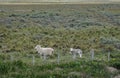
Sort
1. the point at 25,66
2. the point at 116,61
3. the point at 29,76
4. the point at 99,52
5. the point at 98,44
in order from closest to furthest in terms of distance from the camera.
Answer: the point at 29,76 → the point at 25,66 → the point at 116,61 → the point at 99,52 → the point at 98,44

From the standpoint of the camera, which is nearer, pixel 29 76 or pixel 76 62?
pixel 29 76

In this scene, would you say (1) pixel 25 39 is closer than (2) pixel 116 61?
No

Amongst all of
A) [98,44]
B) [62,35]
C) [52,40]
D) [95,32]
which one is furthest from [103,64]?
[95,32]

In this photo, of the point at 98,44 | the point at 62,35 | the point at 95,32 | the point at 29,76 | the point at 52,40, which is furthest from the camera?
the point at 95,32

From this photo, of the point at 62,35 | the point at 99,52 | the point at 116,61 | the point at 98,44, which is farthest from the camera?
the point at 62,35

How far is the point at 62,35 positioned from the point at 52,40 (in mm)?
4275

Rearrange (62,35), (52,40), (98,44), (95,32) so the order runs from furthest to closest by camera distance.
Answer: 1. (95,32)
2. (62,35)
3. (52,40)
4. (98,44)

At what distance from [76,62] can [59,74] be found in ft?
7.92

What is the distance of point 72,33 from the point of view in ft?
134

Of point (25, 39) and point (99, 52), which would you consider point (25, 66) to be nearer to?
point (99, 52)

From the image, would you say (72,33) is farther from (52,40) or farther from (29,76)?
(29,76)

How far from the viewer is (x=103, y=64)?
21922 millimetres

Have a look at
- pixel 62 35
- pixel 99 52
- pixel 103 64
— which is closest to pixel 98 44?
pixel 99 52

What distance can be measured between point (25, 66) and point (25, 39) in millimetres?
13437
